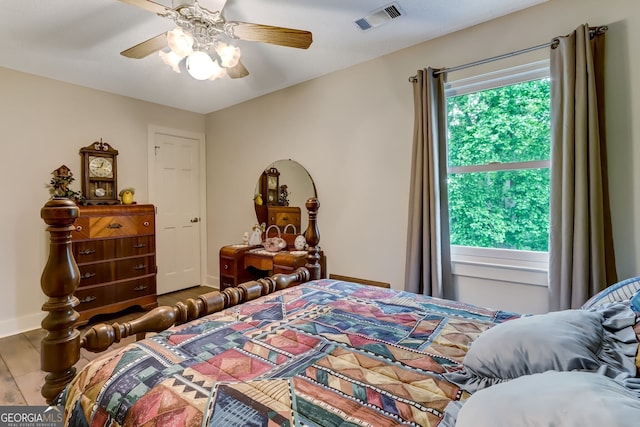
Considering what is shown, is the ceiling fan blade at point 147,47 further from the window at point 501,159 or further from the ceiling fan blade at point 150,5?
the window at point 501,159

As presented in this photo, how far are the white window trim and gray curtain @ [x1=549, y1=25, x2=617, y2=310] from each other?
0.69 ft

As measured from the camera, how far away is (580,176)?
76.2 inches

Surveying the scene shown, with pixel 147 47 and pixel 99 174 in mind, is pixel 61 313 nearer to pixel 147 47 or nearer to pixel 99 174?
pixel 147 47

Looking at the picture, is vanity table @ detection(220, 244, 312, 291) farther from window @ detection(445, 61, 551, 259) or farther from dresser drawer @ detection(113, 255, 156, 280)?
window @ detection(445, 61, 551, 259)

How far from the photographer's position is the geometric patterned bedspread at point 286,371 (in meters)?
0.80

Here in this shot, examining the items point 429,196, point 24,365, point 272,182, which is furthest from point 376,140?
point 24,365

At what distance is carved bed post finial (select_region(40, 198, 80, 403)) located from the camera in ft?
3.49

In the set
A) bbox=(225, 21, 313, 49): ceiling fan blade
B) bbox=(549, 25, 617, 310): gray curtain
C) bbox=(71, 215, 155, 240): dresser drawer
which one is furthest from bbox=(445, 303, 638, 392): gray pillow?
bbox=(71, 215, 155, 240): dresser drawer

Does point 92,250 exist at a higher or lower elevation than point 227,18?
lower

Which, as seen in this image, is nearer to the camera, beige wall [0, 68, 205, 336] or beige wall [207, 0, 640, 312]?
beige wall [207, 0, 640, 312]

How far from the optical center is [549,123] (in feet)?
7.25

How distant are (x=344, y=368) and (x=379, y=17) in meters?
2.34

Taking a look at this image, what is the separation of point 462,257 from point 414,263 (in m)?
0.40

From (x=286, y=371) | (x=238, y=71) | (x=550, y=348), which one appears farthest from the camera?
(x=238, y=71)
